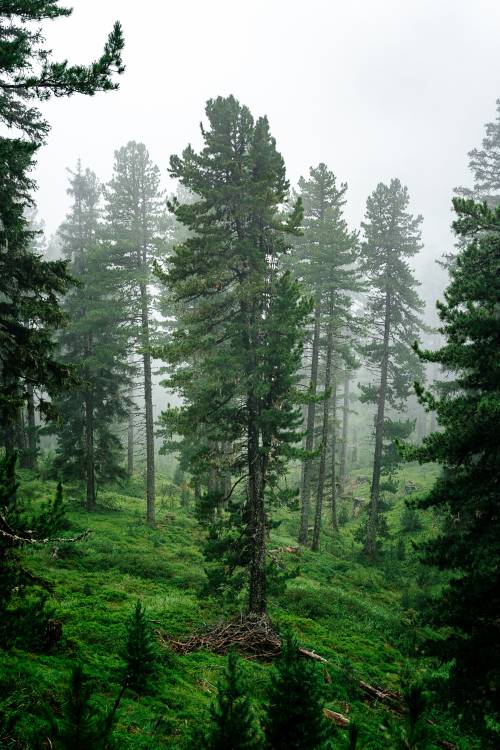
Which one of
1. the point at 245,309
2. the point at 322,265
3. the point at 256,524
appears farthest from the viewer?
the point at 322,265

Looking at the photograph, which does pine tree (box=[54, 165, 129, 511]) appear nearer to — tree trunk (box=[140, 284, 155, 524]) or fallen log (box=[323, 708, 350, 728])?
tree trunk (box=[140, 284, 155, 524])

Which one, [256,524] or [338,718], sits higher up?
[256,524]

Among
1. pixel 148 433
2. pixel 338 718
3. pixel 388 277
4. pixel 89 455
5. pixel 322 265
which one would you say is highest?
pixel 322 265

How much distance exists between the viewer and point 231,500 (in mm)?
16125

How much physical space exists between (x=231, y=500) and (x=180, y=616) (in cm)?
461

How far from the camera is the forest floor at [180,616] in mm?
6980

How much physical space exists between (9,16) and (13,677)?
37.2 feet

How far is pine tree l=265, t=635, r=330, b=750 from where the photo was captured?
500 centimetres

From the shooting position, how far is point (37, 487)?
21203mm

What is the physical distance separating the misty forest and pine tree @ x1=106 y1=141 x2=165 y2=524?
0.52 feet

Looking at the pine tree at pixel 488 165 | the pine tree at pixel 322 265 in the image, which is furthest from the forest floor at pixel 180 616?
the pine tree at pixel 488 165

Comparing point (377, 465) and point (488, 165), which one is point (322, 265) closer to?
point (377, 465)

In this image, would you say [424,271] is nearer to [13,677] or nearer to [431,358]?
[431,358]

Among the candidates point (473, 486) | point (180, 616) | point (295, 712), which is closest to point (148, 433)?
point (180, 616)
